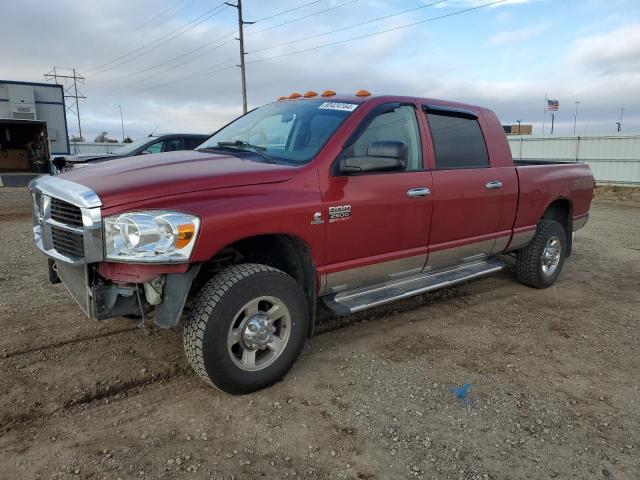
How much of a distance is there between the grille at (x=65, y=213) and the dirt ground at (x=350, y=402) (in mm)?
1091

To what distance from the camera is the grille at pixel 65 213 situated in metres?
2.85

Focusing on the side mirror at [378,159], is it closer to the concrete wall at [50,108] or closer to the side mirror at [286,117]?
the side mirror at [286,117]

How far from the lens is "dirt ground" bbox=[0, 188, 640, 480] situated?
8.31 ft

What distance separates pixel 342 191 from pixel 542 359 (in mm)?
2052

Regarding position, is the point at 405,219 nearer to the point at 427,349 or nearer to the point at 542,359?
Result: the point at 427,349

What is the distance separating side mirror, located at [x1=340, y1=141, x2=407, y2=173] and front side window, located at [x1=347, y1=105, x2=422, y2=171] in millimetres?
236

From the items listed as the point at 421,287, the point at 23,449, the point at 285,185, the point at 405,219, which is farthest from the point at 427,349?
the point at 23,449

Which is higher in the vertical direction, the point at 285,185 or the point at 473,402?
the point at 285,185

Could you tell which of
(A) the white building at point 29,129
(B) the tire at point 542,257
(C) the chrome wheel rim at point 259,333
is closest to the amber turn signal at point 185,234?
(C) the chrome wheel rim at point 259,333

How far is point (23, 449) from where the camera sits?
8.42 ft

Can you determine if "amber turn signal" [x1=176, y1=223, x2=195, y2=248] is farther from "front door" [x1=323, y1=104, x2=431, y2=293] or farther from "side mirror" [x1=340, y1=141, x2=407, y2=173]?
"side mirror" [x1=340, y1=141, x2=407, y2=173]

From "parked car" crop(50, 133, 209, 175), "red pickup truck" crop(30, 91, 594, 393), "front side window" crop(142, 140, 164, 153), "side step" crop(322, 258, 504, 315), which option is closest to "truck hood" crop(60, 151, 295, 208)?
"red pickup truck" crop(30, 91, 594, 393)

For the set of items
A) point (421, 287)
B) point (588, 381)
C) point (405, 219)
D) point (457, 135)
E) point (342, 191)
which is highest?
point (457, 135)

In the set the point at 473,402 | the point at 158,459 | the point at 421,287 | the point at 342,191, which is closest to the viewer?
the point at 158,459
